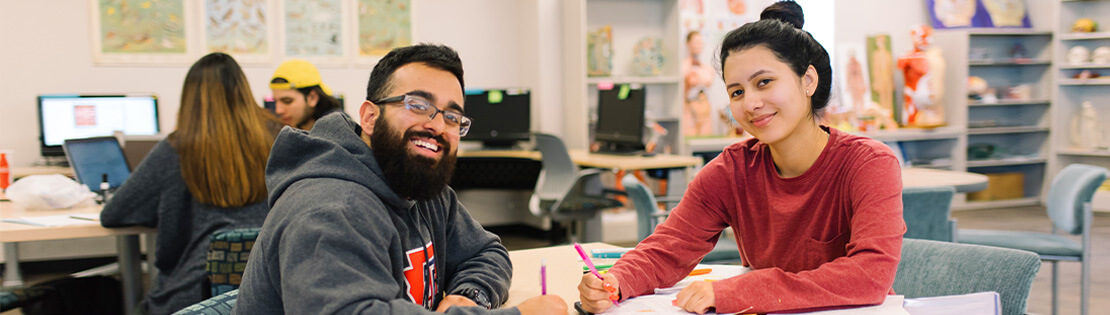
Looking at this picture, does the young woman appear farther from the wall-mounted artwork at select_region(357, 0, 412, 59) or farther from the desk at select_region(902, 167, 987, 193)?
the wall-mounted artwork at select_region(357, 0, 412, 59)

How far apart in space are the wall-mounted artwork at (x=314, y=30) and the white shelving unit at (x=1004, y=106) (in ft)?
18.2

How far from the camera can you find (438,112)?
138 centimetres

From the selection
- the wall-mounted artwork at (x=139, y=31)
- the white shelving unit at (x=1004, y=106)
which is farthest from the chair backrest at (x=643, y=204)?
the white shelving unit at (x=1004, y=106)

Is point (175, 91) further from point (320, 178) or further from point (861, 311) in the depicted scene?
point (861, 311)

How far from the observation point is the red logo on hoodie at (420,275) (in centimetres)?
141

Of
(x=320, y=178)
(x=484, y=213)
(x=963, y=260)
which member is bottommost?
(x=484, y=213)

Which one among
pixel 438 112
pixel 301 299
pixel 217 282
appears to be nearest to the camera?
pixel 301 299

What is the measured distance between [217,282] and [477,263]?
1063mm

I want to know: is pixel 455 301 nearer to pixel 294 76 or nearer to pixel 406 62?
pixel 406 62

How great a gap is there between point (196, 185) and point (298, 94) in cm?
109

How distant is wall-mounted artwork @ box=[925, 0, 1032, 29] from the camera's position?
7984 mm

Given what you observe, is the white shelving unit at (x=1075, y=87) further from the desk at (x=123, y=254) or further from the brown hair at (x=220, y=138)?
the desk at (x=123, y=254)

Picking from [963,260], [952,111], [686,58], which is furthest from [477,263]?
[952,111]

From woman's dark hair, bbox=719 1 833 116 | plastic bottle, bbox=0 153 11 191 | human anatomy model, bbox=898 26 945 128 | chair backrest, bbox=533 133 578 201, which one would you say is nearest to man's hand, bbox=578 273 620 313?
woman's dark hair, bbox=719 1 833 116
